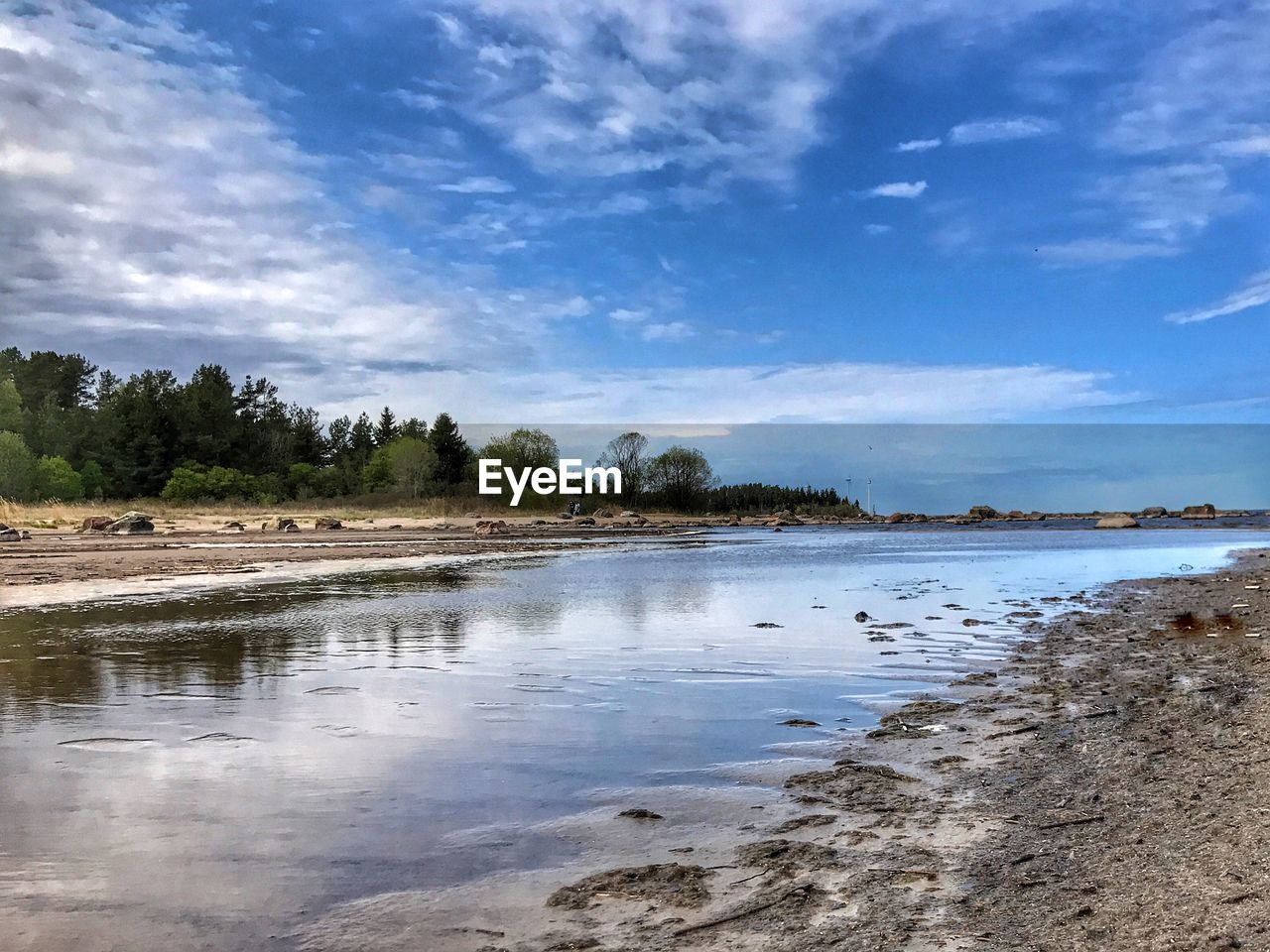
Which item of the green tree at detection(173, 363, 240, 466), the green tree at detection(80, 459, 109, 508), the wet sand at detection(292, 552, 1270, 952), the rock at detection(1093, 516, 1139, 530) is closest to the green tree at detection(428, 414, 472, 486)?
the green tree at detection(173, 363, 240, 466)

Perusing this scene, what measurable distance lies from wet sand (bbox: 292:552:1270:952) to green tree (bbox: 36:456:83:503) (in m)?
80.5

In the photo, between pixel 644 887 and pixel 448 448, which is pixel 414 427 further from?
pixel 644 887

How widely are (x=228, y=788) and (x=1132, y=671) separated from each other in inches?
335

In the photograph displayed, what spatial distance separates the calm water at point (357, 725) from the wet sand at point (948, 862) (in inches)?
18.6

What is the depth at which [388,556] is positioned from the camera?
31.1m

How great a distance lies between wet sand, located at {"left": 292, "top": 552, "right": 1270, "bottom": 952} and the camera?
11.0 ft

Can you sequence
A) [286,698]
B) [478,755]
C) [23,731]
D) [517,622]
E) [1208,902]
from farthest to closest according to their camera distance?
[517,622], [286,698], [23,731], [478,755], [1208,902]

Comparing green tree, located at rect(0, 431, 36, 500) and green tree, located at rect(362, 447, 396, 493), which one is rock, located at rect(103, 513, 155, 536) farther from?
green tree, located at rect(362, 447, 396, 493)

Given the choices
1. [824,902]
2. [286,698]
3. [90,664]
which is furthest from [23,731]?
[824,902]

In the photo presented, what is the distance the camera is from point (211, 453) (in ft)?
305

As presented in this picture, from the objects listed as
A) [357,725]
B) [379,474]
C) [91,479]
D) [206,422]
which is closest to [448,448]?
[379,474]

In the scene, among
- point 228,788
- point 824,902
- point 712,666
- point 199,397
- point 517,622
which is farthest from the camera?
point 199,397

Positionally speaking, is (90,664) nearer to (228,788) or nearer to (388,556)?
(228,788)

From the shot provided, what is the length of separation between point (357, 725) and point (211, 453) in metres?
96.1
